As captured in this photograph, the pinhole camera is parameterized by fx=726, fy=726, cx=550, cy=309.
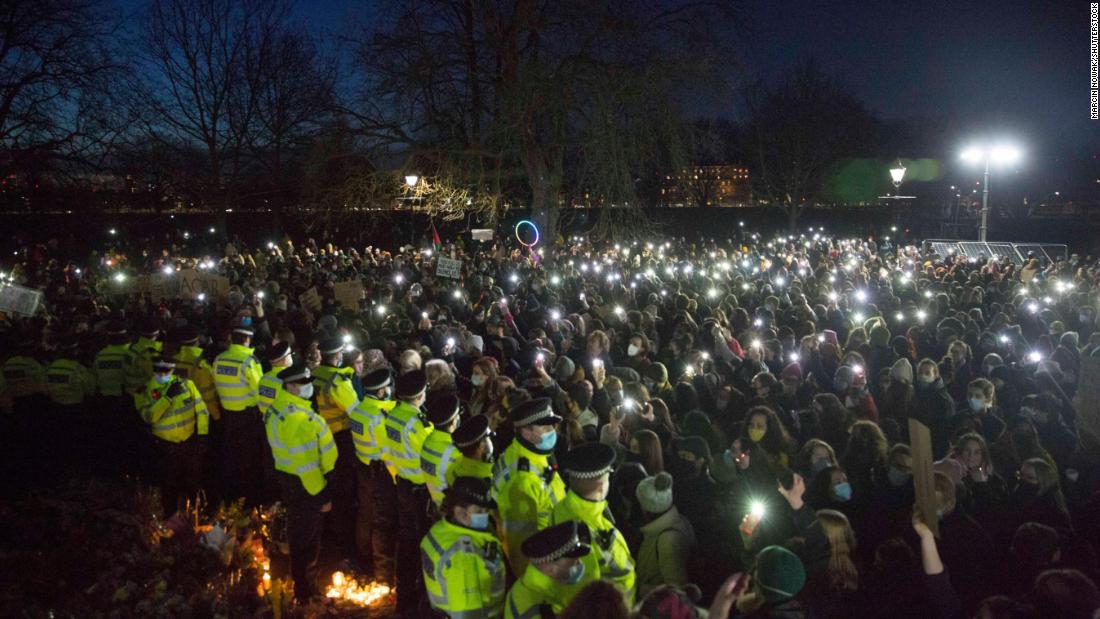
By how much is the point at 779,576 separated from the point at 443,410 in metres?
2.55

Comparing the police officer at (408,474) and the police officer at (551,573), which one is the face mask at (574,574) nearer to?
the police officer at (551,573)

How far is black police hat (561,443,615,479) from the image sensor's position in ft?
12.1

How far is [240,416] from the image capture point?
23.4 feet

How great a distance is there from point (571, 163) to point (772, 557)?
1572 cm

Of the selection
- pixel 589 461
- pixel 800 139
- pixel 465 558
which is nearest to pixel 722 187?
pixel 800 139

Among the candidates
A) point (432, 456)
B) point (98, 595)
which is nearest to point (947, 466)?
point (432, 456)

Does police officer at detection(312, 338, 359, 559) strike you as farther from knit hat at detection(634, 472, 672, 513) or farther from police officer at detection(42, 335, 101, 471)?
knit hat at detection(634, 472, 672, 513)

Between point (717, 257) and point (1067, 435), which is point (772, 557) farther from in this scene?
point (717, 257)

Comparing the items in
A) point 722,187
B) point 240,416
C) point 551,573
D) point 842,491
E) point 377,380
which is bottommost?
point 240,416

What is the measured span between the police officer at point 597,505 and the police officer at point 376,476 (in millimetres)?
2092

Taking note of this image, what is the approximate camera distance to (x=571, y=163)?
18062 millimetres

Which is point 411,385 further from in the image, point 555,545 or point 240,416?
point 240,416

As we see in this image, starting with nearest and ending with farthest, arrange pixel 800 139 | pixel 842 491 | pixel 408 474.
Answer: pixel 842 491 < pixel 408 474 < pixel 800 139

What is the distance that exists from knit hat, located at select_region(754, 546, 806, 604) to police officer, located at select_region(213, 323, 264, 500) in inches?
215
